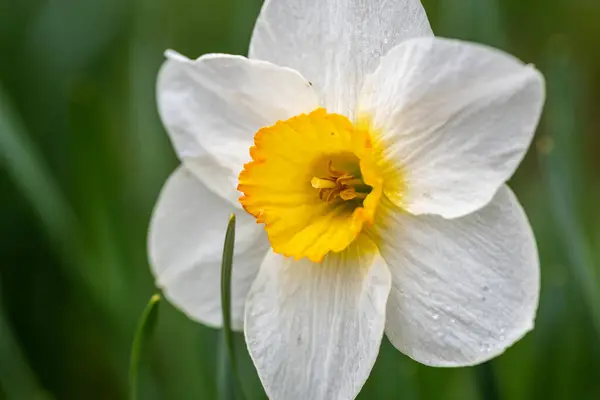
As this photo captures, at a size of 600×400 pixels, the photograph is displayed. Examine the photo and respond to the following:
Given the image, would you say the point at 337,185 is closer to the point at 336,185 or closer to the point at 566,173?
the point at 336,185

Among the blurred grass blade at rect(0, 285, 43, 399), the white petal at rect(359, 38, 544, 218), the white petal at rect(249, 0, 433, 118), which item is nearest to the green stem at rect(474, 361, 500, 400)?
the white petal at rect(359, 38, 544, 218)

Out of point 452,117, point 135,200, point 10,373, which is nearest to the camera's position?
point 452,117

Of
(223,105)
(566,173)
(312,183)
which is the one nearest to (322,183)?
(312,183)

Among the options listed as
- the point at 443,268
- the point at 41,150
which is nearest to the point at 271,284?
the point at 443,268

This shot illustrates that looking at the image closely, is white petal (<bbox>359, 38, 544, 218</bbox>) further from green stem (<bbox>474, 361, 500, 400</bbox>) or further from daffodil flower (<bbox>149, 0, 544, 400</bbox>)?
green stem (<bbox>474, 361, 500, 400</bbox>)

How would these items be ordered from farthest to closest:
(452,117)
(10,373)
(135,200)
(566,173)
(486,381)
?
(135,200)
(10,373)
(566,173)
(486,381)
(452,117)

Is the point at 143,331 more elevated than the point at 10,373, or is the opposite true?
the point at 143,331
